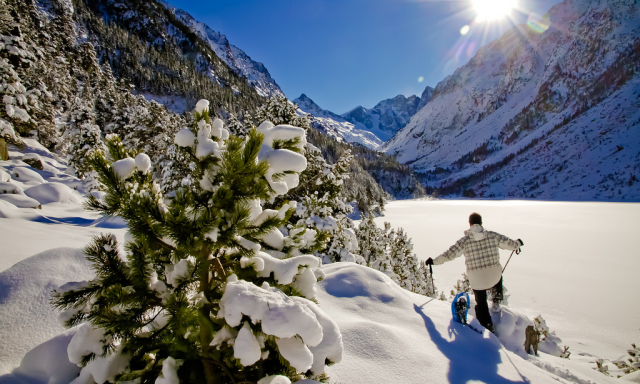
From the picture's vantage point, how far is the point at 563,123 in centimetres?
12162

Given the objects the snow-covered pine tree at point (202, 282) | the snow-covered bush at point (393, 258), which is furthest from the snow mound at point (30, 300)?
the snow-covered bush at point (393, 258)

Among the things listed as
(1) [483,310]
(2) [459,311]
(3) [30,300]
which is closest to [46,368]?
(3) [30,300]

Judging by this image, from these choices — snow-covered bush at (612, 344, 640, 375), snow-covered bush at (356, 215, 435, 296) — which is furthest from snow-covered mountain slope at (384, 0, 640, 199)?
snow-covered bush at (612, 344, 640, 375)

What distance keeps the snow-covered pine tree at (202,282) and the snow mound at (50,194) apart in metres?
13.3

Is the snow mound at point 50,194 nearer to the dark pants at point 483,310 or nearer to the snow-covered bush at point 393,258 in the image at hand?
the snow-covered bush at point 393,258

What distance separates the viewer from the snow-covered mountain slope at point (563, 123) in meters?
87.3

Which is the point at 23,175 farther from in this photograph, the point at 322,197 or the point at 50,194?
the point at 322,197

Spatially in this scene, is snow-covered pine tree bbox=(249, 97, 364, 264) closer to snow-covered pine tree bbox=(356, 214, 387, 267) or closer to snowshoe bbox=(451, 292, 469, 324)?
snow-covered pine tree bbox=(356, 214, 387, 267)

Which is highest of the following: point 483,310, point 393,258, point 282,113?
point 282,113

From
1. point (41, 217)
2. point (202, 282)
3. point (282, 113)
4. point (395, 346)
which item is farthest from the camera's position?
point (282, 113)

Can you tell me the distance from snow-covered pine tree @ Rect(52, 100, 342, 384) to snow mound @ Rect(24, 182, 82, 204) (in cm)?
1333

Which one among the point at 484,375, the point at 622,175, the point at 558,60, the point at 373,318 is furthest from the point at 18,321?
the point at 558,60

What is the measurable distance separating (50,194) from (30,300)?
39.3ft

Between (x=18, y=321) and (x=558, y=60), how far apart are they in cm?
24312
